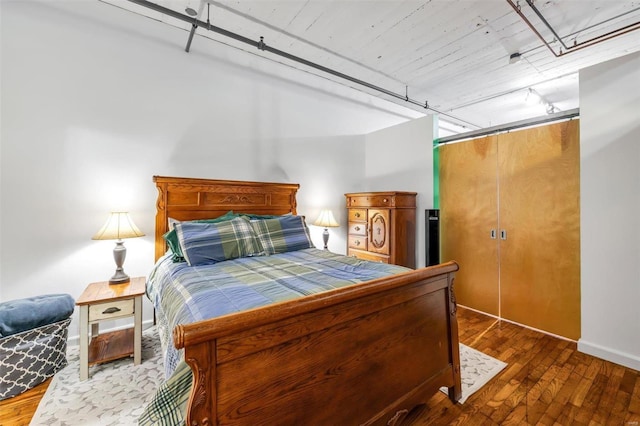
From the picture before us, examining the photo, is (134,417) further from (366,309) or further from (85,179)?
(85,179)

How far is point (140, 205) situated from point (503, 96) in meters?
5.41

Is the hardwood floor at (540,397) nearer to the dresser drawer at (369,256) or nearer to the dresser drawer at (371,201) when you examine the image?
the dresser drawer at (369,256)

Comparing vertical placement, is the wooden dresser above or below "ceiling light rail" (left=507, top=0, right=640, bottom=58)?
below

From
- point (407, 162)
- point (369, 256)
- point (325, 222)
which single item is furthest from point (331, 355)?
point (407, 162)

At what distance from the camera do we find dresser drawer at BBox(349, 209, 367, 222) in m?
3.84

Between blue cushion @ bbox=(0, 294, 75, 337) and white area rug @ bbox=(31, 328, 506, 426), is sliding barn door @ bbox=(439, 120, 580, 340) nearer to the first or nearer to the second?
white area rug @ bbox=(31, 328, 506, 426)

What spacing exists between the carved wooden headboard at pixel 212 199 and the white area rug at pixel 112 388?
1.00 meters

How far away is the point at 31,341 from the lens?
6.10ft

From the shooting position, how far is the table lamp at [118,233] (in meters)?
2.23

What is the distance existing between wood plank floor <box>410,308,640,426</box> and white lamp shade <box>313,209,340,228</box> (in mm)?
1945

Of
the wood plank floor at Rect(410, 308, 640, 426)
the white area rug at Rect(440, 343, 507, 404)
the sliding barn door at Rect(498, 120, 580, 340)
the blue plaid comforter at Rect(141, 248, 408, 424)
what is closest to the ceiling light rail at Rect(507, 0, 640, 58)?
the sliding barn door at Rect(498, 120, 580, 340)

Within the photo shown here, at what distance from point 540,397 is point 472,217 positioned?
1.92m

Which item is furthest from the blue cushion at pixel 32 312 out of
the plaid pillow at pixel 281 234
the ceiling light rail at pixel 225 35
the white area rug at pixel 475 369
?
the white area rug at pixel 475 369

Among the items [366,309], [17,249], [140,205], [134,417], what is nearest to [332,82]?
[140,205]
